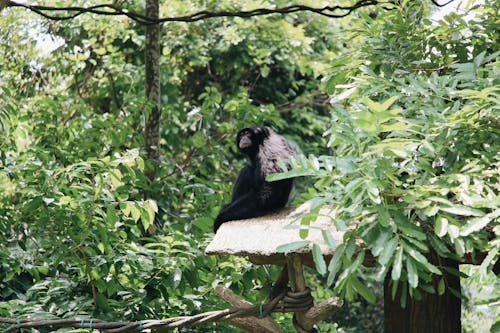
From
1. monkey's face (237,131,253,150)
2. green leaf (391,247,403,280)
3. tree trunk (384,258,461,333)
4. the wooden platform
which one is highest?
monkey's face (237,131,253,150)

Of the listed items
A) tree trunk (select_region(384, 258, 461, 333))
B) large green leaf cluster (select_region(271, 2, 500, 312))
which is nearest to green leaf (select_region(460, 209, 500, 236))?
large green leaf cluster (select_region(271, 2, 500, 312))

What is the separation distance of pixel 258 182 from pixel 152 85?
223 cm

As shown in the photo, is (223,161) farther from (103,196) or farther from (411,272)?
(411,272)

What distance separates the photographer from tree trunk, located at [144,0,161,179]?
6699 mm

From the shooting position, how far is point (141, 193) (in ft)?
21.4

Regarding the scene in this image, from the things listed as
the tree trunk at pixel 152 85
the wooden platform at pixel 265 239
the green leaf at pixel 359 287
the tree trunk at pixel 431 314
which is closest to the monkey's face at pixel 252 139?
the tree trunk at pixel 152 85

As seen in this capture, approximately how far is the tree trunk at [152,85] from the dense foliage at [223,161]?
13 centimetres

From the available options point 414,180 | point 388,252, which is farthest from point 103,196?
point 388,252

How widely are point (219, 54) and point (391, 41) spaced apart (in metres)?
6.81

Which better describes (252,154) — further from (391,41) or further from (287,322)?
(391,41)

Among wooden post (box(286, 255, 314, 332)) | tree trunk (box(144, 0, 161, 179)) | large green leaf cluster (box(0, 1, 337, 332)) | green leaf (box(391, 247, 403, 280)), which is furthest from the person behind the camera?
tree trunk (box(144, 0, 161, 179))

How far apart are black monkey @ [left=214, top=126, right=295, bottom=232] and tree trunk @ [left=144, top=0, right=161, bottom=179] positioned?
4.11ft

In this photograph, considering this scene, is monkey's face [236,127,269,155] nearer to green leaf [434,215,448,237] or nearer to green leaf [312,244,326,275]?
green leaf [312,244,326,275]

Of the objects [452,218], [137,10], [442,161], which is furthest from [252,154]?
[137,10]
